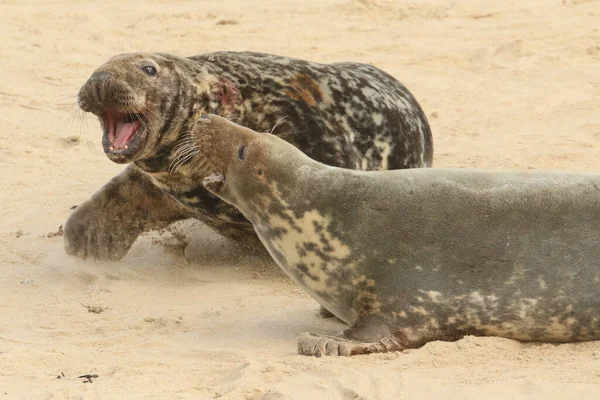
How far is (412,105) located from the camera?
7656 millimetres

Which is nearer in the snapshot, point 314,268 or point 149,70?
point 314,268

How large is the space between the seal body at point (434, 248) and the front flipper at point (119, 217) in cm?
192

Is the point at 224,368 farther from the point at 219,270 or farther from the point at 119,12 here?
the point at 119,12

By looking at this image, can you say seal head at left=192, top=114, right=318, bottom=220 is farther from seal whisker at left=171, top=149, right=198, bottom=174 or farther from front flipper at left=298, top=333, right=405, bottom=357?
seal whisker at left=171, top=149, right=198, bottom=174

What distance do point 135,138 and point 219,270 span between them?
1.06m

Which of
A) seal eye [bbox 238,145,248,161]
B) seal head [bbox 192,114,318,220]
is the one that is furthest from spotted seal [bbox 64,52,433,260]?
seal eye [bbox 238,145,248,161]

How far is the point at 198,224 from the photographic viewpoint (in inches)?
296

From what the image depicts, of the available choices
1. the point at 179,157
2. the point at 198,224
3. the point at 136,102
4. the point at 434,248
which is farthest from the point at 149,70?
the point at 434,248

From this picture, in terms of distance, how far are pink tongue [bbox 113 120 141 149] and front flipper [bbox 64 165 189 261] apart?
0.90 metres

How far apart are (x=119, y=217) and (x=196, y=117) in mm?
1012

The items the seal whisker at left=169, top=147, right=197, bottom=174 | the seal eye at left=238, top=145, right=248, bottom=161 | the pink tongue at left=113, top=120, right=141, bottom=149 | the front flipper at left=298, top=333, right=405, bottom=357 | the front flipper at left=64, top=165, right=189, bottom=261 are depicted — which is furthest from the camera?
the front flipper at left=64, top=165, right=189, bottom=261

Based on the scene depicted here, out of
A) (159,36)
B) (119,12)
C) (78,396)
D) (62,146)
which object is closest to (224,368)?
(78,396)

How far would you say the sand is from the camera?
184 inches

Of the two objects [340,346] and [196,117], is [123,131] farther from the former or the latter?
[340,346]
